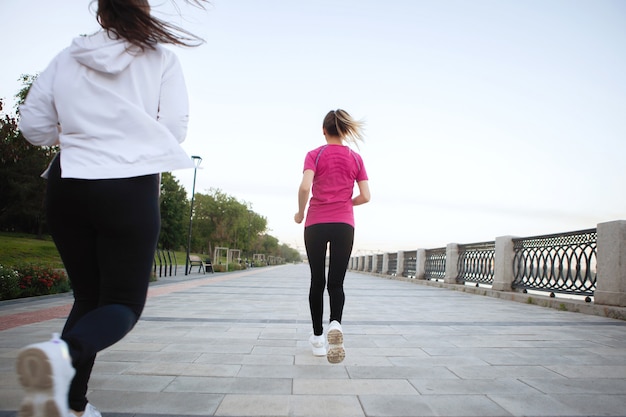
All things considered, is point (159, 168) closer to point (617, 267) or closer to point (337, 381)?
point (337, 381)

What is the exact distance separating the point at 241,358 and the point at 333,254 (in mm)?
1098

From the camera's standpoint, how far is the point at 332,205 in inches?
115

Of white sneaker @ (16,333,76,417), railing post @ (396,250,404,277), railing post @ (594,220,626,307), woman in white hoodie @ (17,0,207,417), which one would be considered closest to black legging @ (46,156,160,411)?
woman in white hoodie @ (17,0,207,417)

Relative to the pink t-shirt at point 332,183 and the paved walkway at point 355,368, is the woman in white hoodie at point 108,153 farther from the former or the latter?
the pink t-shirt at point 332,183

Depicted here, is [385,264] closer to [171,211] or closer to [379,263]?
[379,263]

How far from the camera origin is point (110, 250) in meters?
1.42

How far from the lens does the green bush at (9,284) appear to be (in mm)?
6082

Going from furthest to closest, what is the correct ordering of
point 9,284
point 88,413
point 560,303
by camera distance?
point 560,303
point 9,284
point 88,413

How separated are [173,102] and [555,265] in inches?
304

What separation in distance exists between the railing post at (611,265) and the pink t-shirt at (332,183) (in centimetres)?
485

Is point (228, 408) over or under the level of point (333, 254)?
under

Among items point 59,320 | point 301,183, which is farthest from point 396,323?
point 59,320

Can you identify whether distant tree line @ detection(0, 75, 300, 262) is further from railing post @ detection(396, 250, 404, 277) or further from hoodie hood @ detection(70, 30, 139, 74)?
hoodie hood @ detection(70, 30, 139, 74)

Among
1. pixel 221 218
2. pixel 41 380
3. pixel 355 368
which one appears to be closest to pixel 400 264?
pixel 355 368
